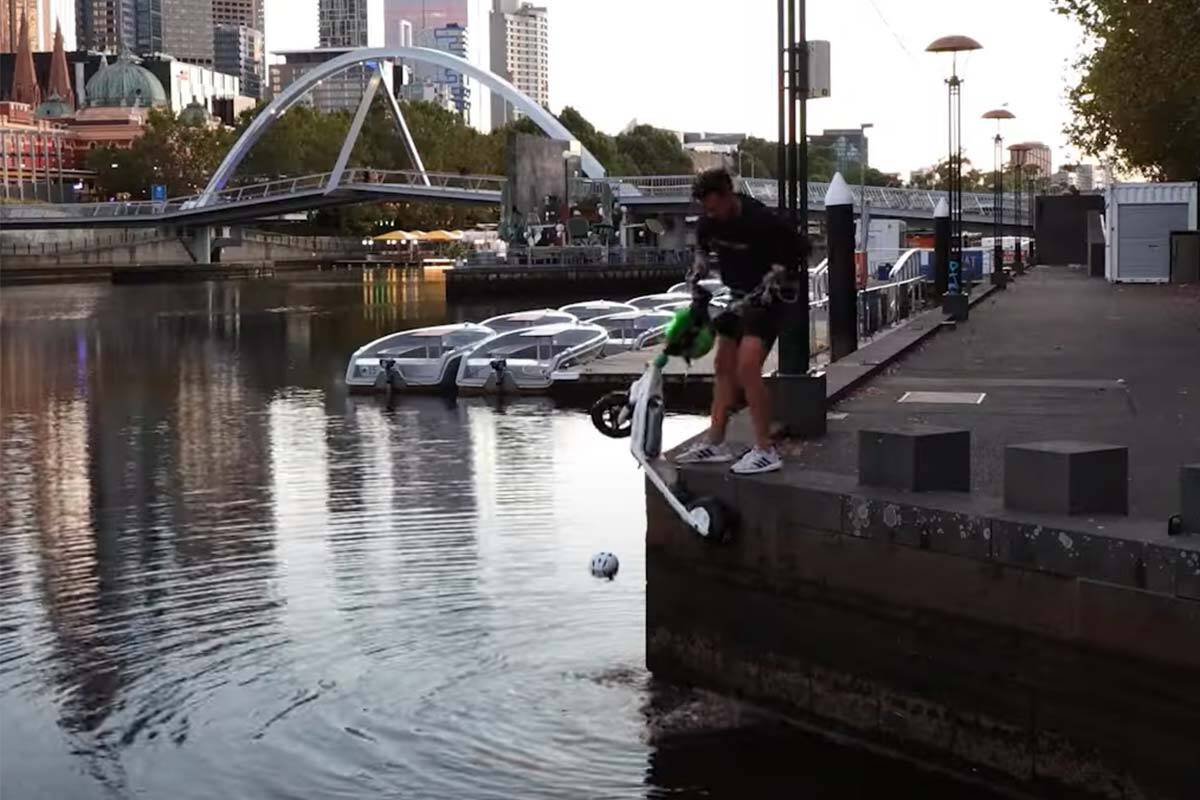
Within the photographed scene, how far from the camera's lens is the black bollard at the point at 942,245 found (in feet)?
132

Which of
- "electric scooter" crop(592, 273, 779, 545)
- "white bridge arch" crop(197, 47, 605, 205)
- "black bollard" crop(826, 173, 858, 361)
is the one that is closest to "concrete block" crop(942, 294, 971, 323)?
"black bollard" crop(826, 173, 858, 361)

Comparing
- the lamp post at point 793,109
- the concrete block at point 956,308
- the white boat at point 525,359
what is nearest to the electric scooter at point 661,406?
the lamp post at point 793,109

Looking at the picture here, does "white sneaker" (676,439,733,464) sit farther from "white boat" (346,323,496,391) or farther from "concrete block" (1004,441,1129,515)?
"white boat" (346,323,496,391)

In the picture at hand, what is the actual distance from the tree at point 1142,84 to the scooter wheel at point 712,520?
78.6 ft

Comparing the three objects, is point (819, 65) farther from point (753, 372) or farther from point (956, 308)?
point (956, 308)

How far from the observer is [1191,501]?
27.9ft

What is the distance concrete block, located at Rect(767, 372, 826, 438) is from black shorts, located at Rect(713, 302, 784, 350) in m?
2.05

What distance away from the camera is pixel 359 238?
549ft

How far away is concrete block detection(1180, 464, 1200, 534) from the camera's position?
27.9ft

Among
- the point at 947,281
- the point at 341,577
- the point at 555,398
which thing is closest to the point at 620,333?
the point at 947,281

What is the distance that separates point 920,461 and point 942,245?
3242cm

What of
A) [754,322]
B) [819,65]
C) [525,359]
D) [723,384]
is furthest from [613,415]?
[525,359]

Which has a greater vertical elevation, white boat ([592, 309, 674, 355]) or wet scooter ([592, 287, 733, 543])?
wet scooter ([592, 287, 733, 543])

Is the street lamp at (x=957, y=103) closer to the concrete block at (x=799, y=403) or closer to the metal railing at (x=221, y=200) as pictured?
the concrete block at (x=799, y=403)
